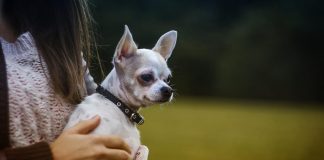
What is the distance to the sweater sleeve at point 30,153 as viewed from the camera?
0.70 meters

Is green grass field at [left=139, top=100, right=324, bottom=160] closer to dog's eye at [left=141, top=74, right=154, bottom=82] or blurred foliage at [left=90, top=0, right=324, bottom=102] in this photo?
blurred foliage at [left=90, top=0, right=324, bottom=102]

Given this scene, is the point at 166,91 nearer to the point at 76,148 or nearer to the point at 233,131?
the point at 76,148

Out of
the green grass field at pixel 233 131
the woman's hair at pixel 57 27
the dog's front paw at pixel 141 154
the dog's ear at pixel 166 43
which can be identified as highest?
the woman's hair at pixel 57 27

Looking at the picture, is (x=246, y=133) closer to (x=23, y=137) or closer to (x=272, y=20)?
(x=272, y=20)

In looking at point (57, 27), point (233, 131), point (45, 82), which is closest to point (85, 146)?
point (45, 82)

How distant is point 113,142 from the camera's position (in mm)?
752

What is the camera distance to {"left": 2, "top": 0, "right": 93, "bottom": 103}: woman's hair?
85 cm

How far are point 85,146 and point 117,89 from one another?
0.55 feet

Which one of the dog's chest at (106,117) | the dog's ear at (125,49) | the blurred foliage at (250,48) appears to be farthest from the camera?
the blurred foliage at (250,48)

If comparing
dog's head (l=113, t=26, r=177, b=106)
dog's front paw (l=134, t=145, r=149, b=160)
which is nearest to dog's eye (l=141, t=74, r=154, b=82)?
dog's head (l=113, t=26, r=177, b=106)

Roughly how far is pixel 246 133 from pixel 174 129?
0.50 meters

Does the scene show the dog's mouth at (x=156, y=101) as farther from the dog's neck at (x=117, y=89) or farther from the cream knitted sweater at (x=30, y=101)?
the cream knitted sweater at (x=30, y=101)

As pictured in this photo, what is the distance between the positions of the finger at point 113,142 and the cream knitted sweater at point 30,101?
77mm

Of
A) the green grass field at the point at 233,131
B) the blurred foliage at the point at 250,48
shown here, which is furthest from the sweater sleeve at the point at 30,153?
the blurred foliage at the point at 250,48
